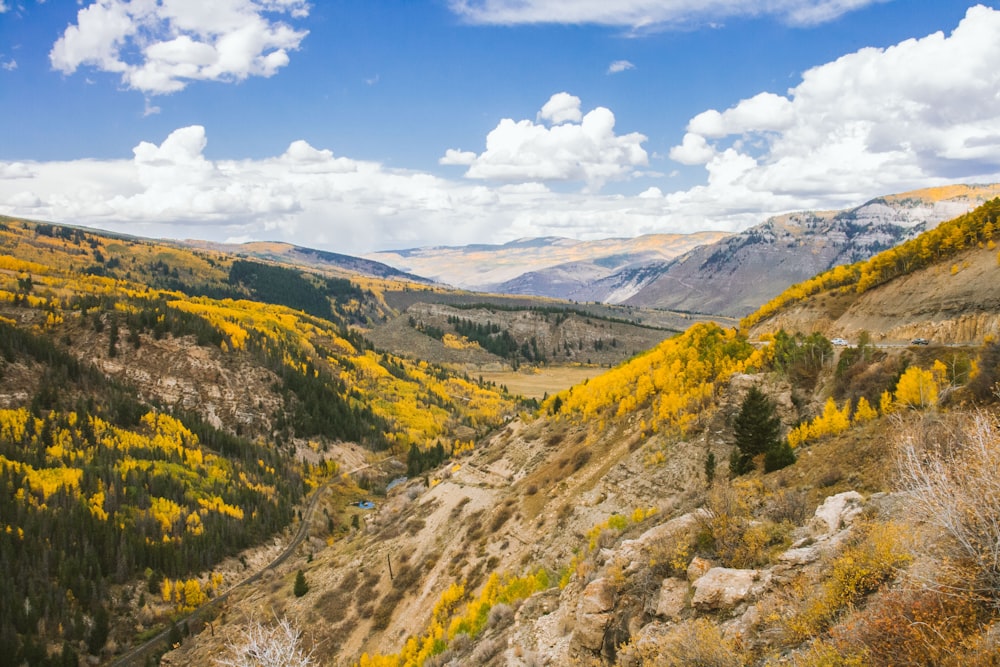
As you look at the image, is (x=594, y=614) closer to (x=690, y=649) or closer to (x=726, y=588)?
(x=726, y=588)

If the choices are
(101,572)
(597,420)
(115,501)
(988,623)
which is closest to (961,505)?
(988,623)

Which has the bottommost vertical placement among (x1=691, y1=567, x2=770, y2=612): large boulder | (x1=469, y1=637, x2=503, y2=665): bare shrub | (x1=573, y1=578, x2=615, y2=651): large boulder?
(x1=469, y1=637, x2=503, y2=665): bare shrub

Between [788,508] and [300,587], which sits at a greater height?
[788,508]

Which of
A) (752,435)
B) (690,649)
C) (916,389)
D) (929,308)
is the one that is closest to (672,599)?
(690,649)

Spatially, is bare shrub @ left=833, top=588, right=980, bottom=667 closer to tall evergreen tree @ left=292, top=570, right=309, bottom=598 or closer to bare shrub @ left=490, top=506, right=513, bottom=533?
bare shrub @ left=490, top=506, right=513, bottom=533

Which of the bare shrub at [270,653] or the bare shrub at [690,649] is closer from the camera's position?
the bare shrub at [690,649]

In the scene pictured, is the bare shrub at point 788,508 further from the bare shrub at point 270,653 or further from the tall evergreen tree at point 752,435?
the bare shrub at point 270,653

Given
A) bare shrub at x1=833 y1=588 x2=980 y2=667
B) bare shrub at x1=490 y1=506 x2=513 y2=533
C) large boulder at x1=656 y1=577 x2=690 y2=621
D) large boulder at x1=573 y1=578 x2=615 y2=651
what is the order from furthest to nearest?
bare shrub at x1=490 y1=506 x2=513 y2=533 < large boulder at x1=573 y1=578 x2=615 y2=651 < large boulder at x1=656 y1=577 x2=690 y2=621 < bare shrub at x1=833 y1=588 x2=980 y2=667

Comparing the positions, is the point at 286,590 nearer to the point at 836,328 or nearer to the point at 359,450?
the point at 836,328

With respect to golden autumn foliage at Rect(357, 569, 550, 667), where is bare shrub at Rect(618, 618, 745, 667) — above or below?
above

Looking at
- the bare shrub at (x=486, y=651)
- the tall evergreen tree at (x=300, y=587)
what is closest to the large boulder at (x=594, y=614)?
the bare shrub at (x=486, y=651)

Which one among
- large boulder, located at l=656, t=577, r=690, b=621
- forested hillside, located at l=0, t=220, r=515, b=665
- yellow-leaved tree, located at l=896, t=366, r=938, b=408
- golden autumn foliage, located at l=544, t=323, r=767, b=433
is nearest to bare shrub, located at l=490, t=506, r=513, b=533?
golden autumn foliage, located at l=544, t=323, r=767, b=433

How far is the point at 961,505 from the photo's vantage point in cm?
1020

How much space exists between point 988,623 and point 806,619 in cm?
357
